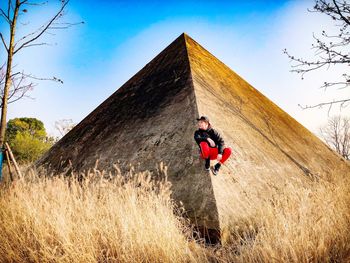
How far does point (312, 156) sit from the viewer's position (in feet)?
24.7

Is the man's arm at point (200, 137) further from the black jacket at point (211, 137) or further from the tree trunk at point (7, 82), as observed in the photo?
the tree trunk at point (7, 82)

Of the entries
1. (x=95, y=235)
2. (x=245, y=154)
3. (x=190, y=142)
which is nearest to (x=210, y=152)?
(x=190, y=142)

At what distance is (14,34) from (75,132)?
3.42 m

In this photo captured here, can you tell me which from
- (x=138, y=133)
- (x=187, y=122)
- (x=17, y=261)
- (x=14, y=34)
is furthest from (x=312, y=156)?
(x=14, y=34)

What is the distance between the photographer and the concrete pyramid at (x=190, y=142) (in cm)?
354

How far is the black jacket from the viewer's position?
3568 millimetres

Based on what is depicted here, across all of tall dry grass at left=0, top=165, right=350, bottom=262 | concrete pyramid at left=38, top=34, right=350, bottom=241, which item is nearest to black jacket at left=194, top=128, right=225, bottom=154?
concrete pyramid at left=38, top=34, right=350, bottom=241

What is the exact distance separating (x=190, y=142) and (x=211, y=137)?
0.68m

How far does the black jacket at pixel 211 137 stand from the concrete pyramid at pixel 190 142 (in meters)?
0.44

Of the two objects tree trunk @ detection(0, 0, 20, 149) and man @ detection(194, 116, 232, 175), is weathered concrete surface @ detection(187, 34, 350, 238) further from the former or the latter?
tree trunk @ detection(0, 0, 20, 149)

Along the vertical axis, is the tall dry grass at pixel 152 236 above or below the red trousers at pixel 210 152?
below

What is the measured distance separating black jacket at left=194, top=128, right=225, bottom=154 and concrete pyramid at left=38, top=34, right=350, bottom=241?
437mm

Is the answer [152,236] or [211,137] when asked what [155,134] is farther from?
[152,236]

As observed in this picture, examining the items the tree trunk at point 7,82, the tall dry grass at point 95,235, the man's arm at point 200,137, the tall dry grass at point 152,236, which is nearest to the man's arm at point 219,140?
the man's arm at point 200,137
